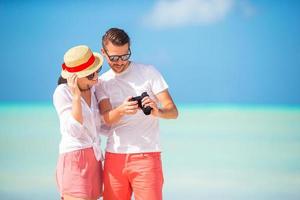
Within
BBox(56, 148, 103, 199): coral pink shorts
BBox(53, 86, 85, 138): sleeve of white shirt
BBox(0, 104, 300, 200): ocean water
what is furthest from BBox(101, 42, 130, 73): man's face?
BBox(0, 104, 300, 200): ocean water

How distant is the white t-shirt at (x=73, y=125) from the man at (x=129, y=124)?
2.6 inches

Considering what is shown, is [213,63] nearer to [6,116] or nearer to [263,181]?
[6,116]

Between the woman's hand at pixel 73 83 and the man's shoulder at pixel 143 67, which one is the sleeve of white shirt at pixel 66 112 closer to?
the woman's hand at pixel 73 83

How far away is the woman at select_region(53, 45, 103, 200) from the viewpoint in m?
2.56

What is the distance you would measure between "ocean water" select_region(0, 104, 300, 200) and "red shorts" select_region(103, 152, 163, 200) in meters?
2.00

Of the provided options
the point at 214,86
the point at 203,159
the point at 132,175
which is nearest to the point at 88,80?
the point at 132,175

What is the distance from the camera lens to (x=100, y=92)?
107 inches

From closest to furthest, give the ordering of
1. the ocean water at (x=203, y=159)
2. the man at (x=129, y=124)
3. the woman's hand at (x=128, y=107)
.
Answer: the woman's hand at (x=128, y=107)
the man at (x=129, y=124)
the ocean water at (x=203, y=159)

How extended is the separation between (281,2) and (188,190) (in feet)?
34.5

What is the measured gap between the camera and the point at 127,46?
2654mm

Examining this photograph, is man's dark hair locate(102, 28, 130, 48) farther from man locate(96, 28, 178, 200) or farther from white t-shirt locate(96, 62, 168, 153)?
white t-shirt locate(96, 62, 168, 153)

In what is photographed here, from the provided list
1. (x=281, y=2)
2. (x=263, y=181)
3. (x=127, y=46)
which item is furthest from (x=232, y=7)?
(x=127, y=46)

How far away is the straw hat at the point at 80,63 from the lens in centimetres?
259

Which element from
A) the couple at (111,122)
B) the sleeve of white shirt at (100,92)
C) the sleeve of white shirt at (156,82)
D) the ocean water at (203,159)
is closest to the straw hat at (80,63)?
the couple at (111,122)
